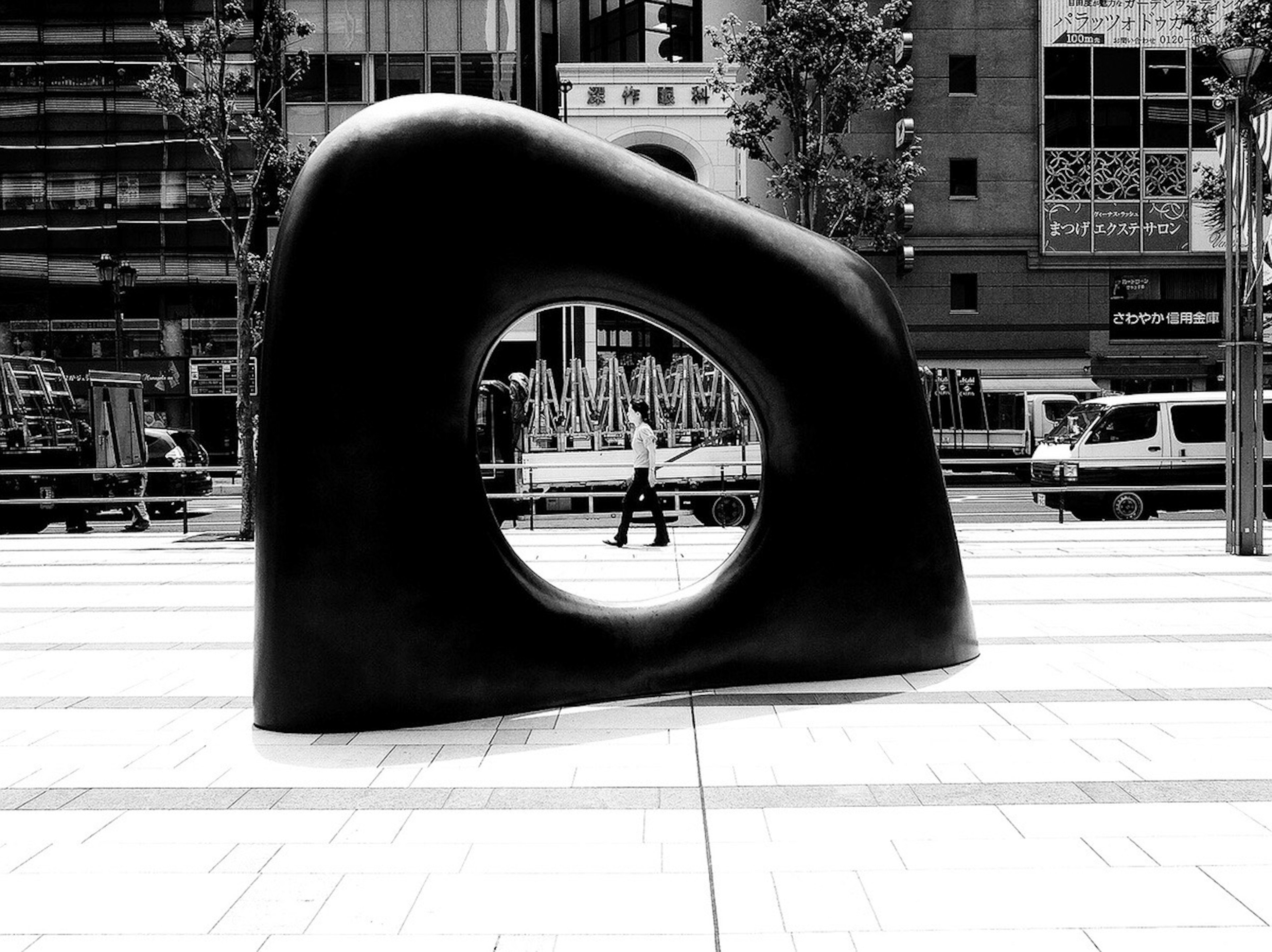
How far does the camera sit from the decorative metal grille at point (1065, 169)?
34.5 metres

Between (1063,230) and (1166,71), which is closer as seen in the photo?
(1166,71)

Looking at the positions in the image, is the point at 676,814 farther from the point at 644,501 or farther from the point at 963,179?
the point at 963,179

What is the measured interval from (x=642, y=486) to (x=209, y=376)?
95.0ft

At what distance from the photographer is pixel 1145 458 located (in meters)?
18.7

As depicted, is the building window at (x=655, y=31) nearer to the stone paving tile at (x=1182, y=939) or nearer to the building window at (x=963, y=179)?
the building window at (x=963, y=179)

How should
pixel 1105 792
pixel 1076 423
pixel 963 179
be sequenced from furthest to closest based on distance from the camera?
pixel 963 179 → pixel 1076 423 → pixel 1105 792

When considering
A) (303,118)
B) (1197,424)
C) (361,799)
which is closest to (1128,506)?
(1197,424)

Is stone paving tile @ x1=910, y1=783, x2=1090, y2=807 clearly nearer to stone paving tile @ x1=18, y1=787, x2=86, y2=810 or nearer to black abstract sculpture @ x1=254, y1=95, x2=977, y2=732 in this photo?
black abstract sculpture @ x1=254, y1=95, x2=977, y2=732

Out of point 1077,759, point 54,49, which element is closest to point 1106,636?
point 1077,759

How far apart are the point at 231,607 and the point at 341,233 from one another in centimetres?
499

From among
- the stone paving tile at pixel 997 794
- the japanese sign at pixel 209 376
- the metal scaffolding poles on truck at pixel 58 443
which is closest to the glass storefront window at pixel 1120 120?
the metal scaffolding poles on truck at pixel 58 443

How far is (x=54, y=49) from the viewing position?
129 ft

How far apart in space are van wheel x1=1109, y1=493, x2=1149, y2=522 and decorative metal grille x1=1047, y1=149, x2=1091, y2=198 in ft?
61.2

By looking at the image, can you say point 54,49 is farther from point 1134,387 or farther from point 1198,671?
point 1198,671
